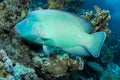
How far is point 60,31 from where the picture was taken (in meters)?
2.13

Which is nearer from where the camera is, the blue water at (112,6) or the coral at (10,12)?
the coral at (10,12)

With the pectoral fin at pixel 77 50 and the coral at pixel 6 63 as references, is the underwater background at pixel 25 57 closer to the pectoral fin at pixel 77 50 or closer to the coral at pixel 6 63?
the coral at pixel 6 63

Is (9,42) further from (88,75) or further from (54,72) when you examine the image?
(88,75)

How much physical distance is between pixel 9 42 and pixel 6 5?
0.81m

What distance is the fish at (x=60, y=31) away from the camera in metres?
2.13

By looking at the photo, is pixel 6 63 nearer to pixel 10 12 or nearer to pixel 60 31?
pixel 60 31

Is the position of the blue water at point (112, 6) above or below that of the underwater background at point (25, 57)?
below

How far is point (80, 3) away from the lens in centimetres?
657

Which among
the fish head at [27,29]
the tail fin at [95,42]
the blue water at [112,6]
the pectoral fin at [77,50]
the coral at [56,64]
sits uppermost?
the fish head at [27,29]

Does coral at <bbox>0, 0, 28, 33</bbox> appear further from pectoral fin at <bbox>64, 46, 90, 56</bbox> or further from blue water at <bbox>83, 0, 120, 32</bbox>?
blue water at <bbox>83, 0, 120, 32</bbox>

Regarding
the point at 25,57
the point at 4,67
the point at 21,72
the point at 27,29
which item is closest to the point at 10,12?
the point at 25,57

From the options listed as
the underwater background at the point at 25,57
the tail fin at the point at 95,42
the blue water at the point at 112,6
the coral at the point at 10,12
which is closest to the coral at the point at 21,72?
the underwater background at the point at 25,57

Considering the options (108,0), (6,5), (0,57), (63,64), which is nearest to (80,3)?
(6,5)

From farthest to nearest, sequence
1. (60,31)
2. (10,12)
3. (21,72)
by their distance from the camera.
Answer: (10,12)
(21,72)
(60,31)
